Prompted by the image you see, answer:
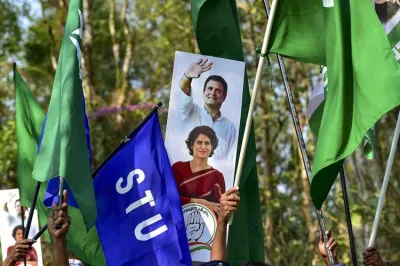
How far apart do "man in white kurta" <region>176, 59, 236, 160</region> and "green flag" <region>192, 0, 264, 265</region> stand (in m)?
0.35

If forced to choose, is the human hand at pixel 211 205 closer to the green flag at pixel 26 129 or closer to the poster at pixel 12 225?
the green flag at pixel 26 129

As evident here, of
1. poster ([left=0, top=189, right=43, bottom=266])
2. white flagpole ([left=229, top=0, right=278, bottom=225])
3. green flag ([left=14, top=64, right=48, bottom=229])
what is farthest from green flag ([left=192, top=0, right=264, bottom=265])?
poster ([left=0, top=189, right=43, bottom=266])

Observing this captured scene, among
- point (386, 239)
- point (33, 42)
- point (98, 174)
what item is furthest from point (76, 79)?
point (33, 42)

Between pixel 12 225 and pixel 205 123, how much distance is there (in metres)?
2.84

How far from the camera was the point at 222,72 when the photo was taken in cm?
755

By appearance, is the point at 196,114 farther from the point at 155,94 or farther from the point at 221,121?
the point at 155,94

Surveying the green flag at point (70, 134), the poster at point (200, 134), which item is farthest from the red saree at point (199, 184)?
the green flag at point (70, 134)

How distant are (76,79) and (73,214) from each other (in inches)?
49.8

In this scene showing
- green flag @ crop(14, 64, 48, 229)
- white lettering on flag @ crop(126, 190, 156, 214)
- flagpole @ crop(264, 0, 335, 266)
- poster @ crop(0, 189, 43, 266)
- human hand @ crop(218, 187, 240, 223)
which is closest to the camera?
human hand @ crop(218, 187, 240, 223)

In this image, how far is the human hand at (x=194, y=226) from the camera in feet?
24.2

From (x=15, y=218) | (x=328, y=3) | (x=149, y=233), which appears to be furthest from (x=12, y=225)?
(x=328, y=3)

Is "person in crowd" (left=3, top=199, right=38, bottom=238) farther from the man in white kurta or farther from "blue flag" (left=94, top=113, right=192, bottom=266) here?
the man in white kurta

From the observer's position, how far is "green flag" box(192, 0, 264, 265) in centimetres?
781

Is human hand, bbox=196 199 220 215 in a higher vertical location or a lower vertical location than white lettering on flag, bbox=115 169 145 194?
lower
